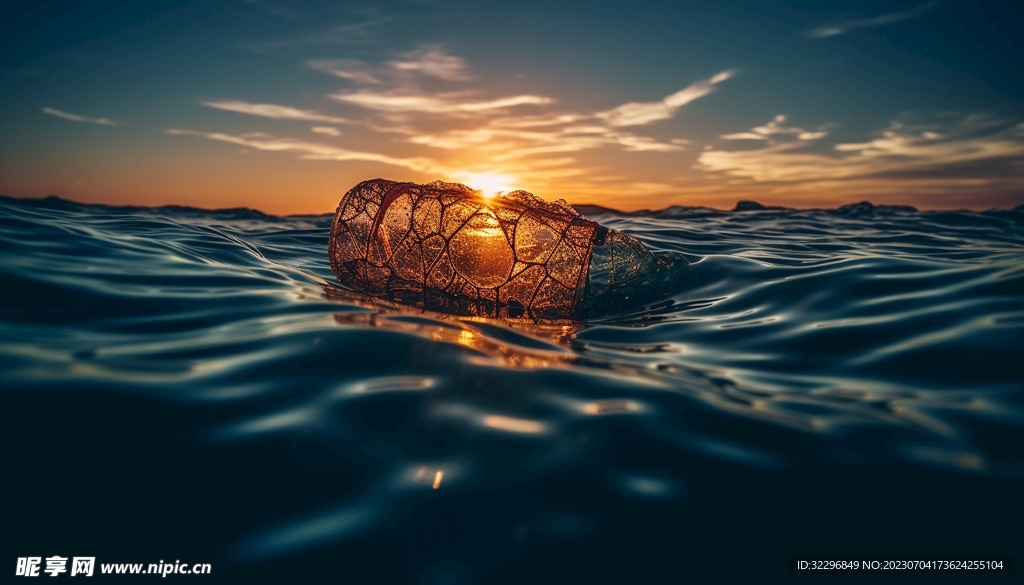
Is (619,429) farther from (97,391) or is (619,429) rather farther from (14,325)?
(14,325)

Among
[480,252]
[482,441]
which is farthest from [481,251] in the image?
[482,441]

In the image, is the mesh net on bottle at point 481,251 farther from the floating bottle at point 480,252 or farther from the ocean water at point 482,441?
the ocean water at point 482,441

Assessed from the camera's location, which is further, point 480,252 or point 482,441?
point 480,252

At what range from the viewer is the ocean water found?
44.3 inches

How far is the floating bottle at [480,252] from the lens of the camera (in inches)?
137

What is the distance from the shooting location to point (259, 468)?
51.9 inches

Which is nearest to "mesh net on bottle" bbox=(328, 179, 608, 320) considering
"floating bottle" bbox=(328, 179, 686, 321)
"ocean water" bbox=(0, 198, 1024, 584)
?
"floating bottle" bbox=(328, 179, 686, 321)

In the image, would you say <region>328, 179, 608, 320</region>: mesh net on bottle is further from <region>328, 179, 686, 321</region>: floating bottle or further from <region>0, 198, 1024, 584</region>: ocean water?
<region>0, 198, 1024, 584</region>: ocean water

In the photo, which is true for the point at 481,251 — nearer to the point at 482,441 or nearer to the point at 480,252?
the point at 480,252

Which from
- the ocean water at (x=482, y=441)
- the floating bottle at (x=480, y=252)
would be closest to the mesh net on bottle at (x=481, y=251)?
the floating bottle at (x=480, y=252)

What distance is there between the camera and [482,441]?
4.86ft

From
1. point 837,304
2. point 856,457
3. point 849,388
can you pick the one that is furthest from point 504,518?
point 837,304

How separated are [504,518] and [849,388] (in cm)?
157

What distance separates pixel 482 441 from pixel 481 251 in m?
2.11
